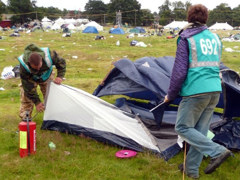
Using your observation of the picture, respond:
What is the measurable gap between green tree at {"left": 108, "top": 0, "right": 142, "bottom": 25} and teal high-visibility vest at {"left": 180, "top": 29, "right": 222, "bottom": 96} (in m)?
64.5

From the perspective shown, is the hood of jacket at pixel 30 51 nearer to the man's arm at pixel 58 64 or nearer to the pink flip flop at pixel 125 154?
the man's arm at pixel 58 64

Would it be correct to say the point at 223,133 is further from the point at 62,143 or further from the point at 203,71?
the point at 62,143

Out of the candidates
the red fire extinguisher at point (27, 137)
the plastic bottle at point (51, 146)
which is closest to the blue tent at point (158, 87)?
the plastic bottle at point (51, 146)

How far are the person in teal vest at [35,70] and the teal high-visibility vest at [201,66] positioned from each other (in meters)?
2.08

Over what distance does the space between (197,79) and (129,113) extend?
64.0 inches

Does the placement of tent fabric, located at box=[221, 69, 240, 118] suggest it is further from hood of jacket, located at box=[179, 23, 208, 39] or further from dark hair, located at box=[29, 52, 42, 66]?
dark hair, located at box=[29, 52, 42, 66]

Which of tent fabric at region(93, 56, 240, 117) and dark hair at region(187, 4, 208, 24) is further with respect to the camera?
tent fabric at region(93, 56, 240, 117)

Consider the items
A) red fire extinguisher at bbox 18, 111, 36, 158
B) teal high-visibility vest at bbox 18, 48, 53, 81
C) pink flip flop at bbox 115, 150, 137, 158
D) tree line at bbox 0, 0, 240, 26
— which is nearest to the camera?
red fire extinguisher at bbox 18, 111, 36, 158

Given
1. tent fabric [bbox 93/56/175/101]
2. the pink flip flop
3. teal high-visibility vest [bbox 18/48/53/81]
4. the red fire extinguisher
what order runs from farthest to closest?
tent fabric [bbox 93/56/175/101]
teal high-visibility vest [bbox 18/48/53/81]
the pink flip flop
the red fire extinguisher

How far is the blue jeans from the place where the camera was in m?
3.28

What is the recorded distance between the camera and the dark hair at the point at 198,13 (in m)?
3.29

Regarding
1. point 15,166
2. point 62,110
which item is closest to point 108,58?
point 62,110

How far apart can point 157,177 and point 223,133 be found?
1621 millimetres

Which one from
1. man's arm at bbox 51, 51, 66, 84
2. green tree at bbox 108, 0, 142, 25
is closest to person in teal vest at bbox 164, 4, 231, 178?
man's arm at bbox 51, 51, 66, 84
